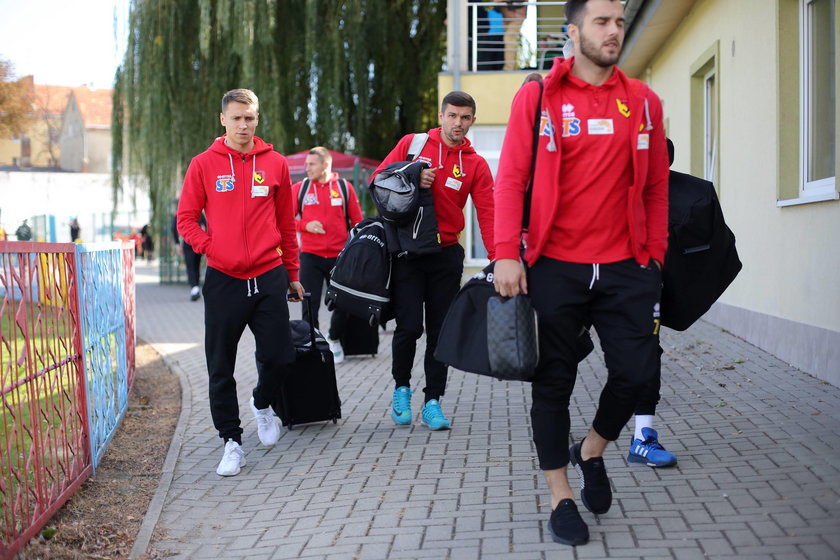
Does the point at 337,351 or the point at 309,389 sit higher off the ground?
the point at 309,389

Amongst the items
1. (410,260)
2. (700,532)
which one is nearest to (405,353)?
(410,260)

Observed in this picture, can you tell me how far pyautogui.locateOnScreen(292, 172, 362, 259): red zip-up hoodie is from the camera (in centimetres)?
920

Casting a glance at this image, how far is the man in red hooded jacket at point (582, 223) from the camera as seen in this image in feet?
12.2

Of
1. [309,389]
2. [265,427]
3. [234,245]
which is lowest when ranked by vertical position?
[265,427]

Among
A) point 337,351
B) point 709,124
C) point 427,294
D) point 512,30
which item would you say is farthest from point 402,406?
point 512,30

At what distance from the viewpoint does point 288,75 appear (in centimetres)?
1923

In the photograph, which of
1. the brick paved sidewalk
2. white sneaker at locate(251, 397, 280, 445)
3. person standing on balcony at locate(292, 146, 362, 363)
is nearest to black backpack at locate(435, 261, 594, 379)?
the brick paved sidewalk

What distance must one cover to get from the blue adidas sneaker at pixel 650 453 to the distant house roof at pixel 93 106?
69.8m

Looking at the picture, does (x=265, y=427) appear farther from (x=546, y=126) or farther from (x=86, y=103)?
(x=86, y=103)

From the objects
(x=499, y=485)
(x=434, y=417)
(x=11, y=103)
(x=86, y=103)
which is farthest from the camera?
(x=86, y=103)

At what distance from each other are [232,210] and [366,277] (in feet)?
3.13

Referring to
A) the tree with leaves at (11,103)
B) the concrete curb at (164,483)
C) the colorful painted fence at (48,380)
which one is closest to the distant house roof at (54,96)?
the tree with leaves at (11,103)

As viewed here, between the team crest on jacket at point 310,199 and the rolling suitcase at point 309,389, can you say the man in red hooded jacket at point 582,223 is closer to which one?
the rolling suitcase at point 309,389

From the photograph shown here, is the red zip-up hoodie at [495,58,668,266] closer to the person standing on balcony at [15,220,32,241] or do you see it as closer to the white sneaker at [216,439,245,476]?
the white sneaker at [216,439,245,476]
